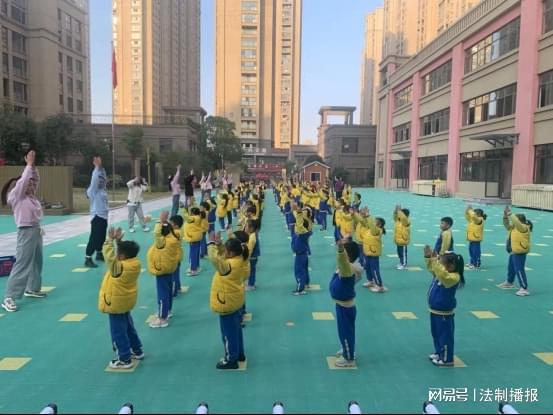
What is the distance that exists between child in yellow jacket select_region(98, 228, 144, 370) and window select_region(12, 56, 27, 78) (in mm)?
56509

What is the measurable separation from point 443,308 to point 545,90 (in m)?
23.5

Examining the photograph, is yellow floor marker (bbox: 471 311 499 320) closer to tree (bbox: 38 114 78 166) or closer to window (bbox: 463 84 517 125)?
window (bbox: 463 84 517 125)

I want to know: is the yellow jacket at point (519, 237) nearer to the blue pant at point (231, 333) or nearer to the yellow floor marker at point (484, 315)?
the yellow floor marker at point (484, 315)

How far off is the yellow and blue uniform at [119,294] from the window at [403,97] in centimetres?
4300

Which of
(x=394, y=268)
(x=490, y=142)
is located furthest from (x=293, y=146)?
(x=394, y=268)

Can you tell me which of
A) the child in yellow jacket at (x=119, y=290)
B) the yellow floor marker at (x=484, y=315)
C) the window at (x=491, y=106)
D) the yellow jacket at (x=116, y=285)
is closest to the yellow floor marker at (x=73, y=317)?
the child in yellow jacket at (x=119, y=290)

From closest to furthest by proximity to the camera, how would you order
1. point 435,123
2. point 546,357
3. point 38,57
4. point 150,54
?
1. point 546,357
2. point 435,123
3. point 38,57
4. point 150,54

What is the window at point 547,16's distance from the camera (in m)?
22.2

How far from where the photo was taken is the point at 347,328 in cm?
418

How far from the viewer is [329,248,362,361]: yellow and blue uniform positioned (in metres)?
4.05

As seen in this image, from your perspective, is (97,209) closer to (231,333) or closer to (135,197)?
(135,197)

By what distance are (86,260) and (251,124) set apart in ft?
259

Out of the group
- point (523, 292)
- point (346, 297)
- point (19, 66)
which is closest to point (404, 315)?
point (346, 297)

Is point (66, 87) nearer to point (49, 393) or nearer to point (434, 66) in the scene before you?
point (434, 66)
